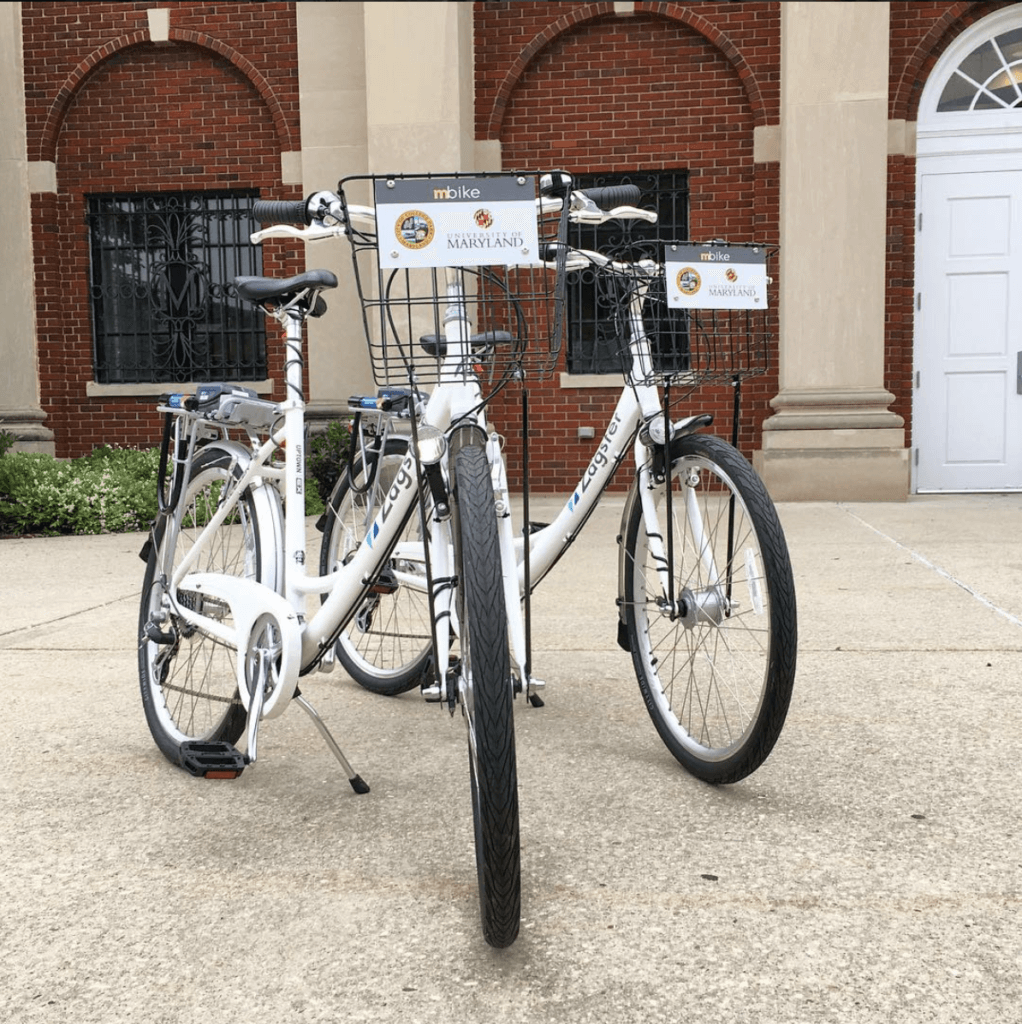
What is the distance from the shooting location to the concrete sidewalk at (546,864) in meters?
1.82

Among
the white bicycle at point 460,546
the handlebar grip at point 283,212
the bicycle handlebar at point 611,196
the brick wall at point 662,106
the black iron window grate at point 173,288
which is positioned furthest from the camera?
the black iron window grate at point 173,288

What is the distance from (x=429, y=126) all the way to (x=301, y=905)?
8.36m

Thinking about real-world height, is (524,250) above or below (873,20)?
below

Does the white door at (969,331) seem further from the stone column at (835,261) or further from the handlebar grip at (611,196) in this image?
the handlebar grip at (611,196)

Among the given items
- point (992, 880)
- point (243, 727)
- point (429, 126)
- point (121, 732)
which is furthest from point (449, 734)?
point (429, 126)

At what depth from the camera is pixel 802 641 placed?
4379mm

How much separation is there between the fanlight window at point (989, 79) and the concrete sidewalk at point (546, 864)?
743cm

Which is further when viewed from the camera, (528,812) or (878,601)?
(878,601)

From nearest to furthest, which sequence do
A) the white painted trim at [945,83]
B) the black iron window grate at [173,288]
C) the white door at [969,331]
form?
the white painted trim at [945,83] → the white door at [969,331] → the black iron window grate at [173,288]

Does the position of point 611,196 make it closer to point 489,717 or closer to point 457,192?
point 457,192

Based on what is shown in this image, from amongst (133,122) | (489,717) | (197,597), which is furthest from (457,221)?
(133,122)

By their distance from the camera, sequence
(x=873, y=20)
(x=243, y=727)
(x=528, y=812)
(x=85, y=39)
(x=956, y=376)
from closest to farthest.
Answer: (x=528, y=812), (x=243, y=727), (x=873, y=20), (x=956, y=376), (x=85, y=39)

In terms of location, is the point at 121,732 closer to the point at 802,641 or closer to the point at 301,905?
the point at 301,905

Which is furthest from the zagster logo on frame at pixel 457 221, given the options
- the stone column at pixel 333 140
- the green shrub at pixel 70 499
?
the stone column at pixel 333 140
